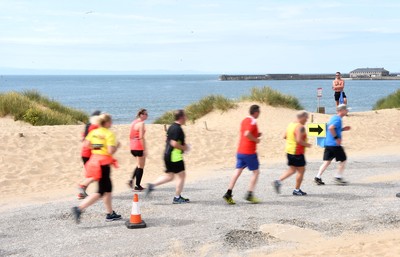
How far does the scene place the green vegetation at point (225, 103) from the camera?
27598 mm

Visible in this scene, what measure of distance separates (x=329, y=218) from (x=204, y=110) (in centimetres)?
1958

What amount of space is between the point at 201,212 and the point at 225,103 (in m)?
18.5

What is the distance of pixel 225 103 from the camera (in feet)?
90.3

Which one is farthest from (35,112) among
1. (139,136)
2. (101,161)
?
(101,161)

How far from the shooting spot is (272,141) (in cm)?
1980

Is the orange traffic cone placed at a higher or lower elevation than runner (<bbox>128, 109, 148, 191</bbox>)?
lower

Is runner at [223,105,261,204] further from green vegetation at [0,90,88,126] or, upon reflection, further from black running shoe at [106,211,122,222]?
green vegetation at [0,90,88,126]

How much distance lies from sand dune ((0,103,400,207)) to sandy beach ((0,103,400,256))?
48 mm

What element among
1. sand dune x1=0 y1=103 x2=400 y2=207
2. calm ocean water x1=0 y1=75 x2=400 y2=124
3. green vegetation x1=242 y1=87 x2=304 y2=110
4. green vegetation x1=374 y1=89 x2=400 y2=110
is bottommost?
calm ocean water x1=0 y1=75 x2=400 y2=124

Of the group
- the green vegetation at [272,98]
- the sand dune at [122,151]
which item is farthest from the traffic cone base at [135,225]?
the green vegetation at [272,98]

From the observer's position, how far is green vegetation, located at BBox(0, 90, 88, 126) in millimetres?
22438

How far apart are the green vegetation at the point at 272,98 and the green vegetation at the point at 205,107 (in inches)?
57.1

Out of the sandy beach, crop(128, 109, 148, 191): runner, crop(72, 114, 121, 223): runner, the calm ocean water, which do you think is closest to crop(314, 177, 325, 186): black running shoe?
the sandy beach

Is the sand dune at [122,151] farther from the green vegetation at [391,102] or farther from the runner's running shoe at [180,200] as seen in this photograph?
the green vegetation at [391,102]
